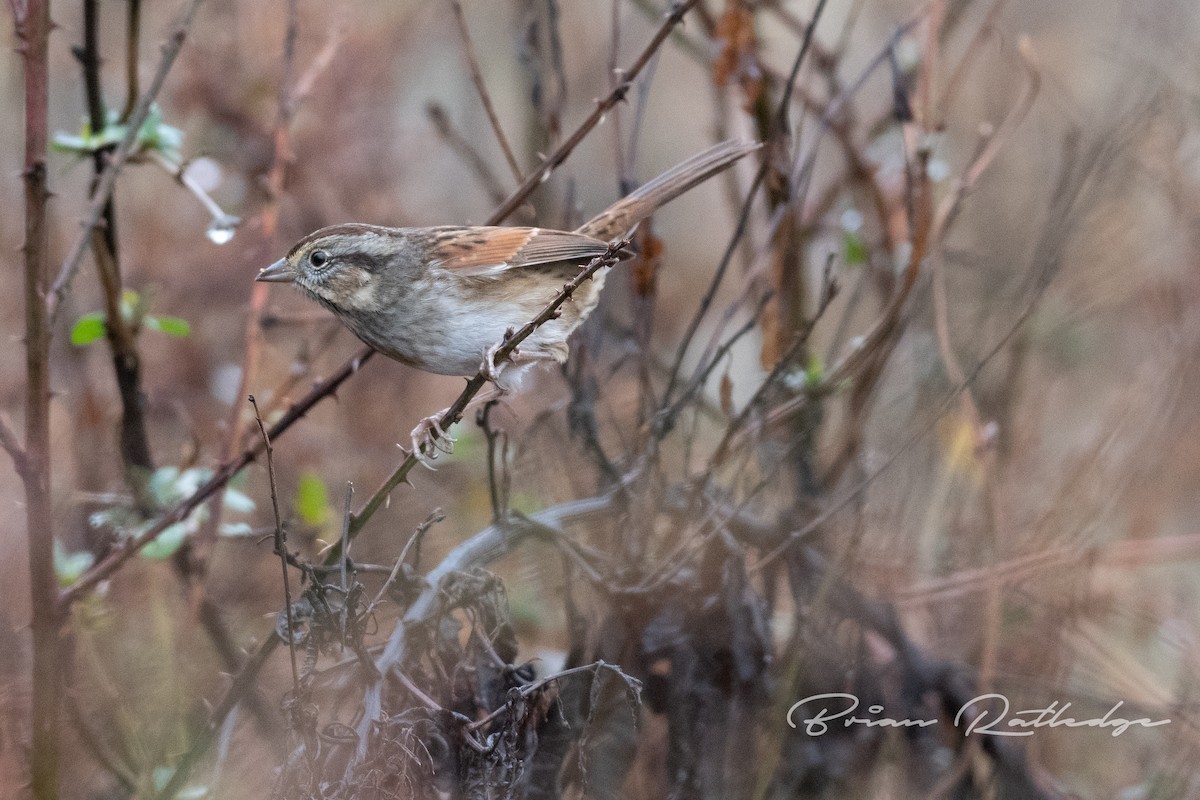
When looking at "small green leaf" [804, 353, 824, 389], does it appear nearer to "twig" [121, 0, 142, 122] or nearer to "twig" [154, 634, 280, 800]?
"twig" [154, 634, 280, 800]

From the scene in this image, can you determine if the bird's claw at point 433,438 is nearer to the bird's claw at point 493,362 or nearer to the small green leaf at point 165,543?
the bird's claw at point 493,362

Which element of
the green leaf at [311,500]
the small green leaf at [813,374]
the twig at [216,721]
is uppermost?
the small green leaf at [813,374]

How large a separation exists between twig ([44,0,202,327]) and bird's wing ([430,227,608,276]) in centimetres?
90

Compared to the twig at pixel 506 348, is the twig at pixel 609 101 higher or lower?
higher

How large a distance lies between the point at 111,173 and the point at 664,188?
157 centimetres

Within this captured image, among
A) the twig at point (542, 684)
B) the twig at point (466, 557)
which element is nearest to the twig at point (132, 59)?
the twig at point (466, 557)

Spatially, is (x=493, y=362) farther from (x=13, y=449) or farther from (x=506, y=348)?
(x=13, y=449)

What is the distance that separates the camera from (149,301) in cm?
337

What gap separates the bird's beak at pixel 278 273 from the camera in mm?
3184

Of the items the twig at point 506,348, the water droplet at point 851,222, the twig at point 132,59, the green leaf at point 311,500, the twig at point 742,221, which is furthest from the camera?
the water droplet at point 851,222

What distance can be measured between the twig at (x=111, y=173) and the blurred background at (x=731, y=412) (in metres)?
0.13

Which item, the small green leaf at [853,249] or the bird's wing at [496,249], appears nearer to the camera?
the bird's wing at [496,249]
